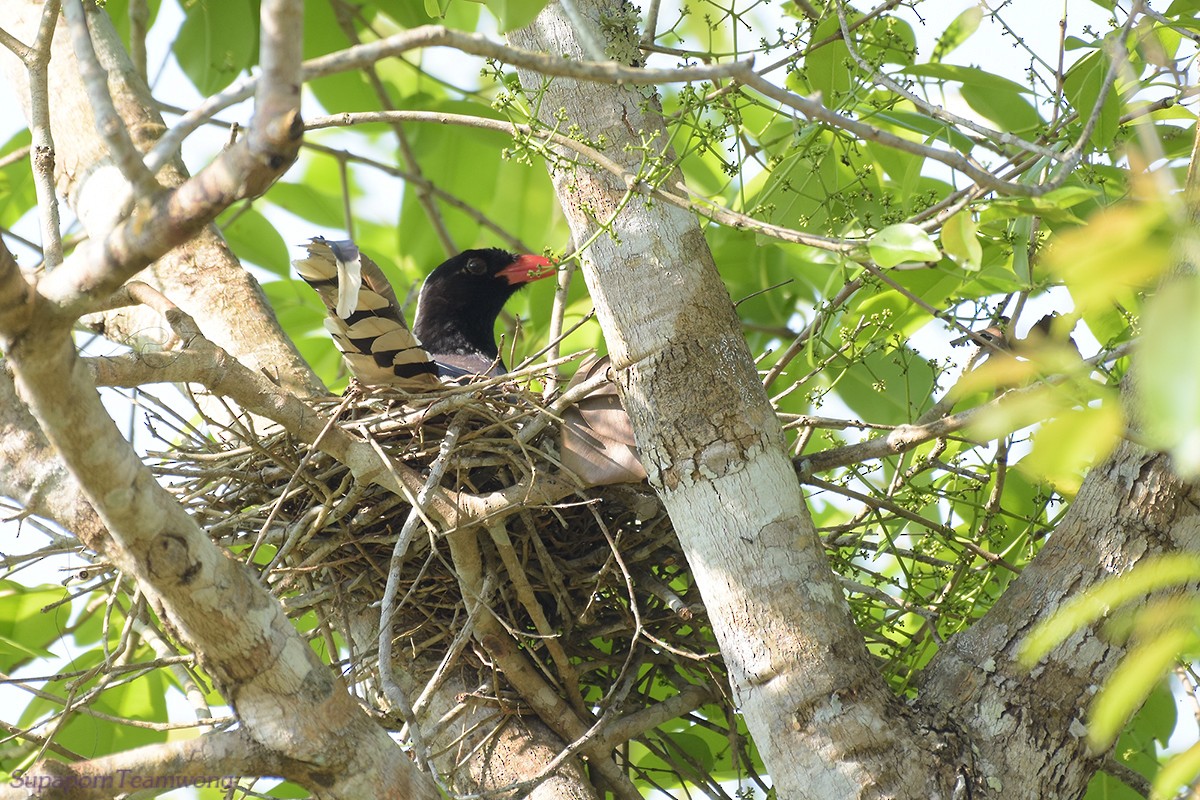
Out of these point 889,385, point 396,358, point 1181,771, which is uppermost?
point 396,358

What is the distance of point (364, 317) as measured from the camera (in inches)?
112

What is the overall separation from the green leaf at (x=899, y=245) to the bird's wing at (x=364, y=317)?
121 centimetres

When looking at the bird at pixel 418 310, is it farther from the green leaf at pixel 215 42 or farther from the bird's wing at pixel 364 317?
the green leaf at pixel 215 42

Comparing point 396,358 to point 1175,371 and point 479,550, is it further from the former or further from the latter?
point 1175,371

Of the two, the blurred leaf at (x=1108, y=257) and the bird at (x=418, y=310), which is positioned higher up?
the bird at (x=418, y=310)

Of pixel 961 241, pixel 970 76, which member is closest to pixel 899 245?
pixel 961 241

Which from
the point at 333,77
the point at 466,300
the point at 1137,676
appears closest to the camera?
the point at 1137,676

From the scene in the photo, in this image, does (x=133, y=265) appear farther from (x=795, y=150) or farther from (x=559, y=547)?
(x=559, y=547)

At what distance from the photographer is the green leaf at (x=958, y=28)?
2648 millimetres

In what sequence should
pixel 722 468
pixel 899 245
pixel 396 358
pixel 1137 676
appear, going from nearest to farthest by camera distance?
pixel 1137 676 → pixel 899 245 → pixel 722 468 → pixel 396 358

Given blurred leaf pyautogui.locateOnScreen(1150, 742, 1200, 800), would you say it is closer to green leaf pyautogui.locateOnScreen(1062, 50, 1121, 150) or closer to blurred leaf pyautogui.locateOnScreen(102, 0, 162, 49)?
green leaf pyautogui.locateOnScreen(1062, 50, 1121, 150)

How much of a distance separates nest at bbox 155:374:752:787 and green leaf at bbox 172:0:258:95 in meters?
1.61

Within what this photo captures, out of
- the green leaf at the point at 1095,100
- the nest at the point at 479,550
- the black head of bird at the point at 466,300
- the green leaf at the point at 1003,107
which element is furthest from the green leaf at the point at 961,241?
the black head of bird at the point at 466,300

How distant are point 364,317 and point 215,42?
5.81 ft
